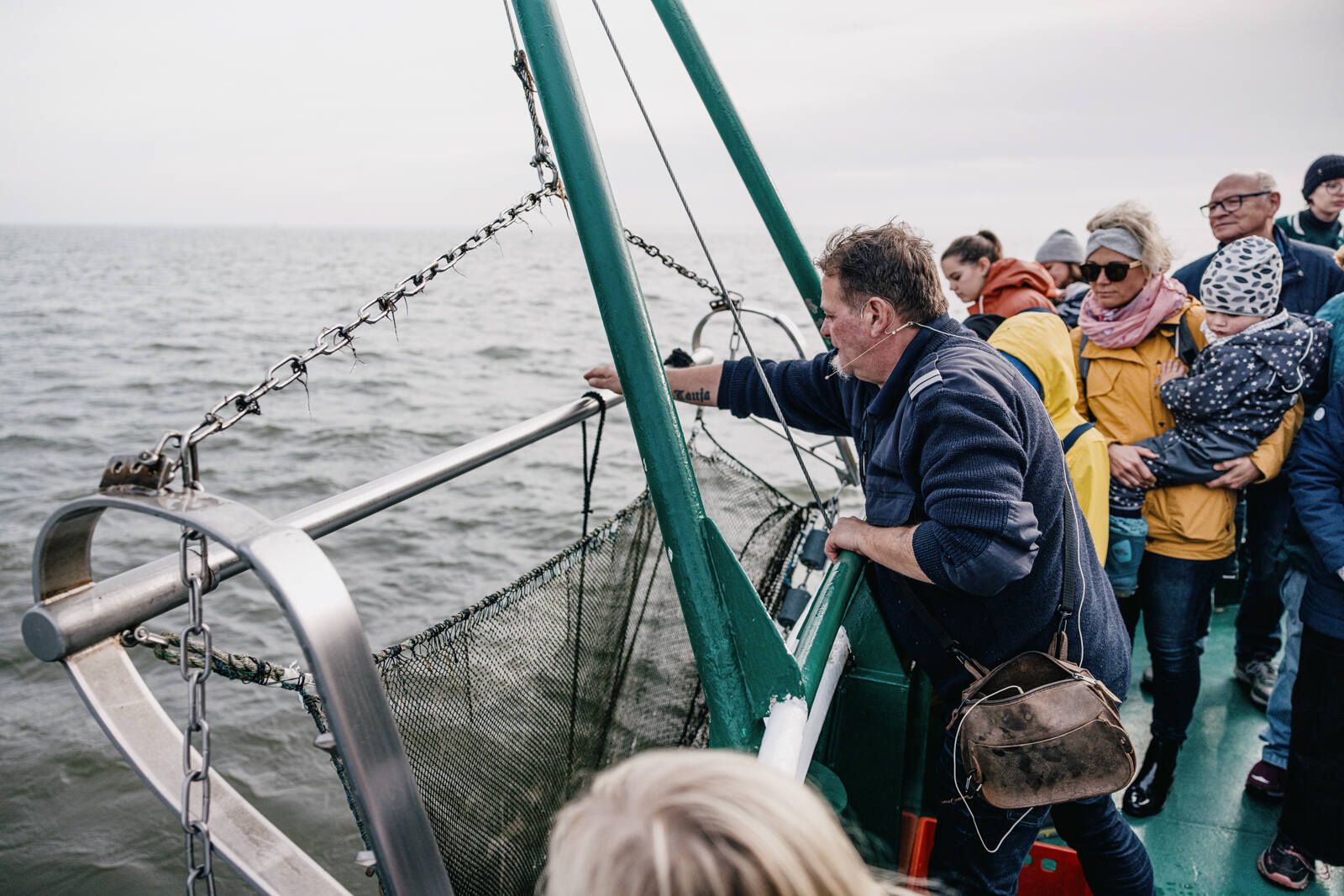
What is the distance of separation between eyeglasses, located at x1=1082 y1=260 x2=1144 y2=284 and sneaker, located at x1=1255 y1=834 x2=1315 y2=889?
5.95 ft

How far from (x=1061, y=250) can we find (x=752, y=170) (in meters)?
2.80

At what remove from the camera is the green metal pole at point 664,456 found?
1.66 meters

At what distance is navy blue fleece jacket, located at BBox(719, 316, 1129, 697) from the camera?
170 cm

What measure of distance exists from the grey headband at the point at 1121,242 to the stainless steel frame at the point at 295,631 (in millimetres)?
2701

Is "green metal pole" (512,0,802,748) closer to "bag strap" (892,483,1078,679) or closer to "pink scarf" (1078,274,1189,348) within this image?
"bag strap" (892,483,1078,679)

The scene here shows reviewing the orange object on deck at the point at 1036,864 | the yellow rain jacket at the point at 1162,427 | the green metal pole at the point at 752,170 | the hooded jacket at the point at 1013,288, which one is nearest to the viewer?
the orange object on deck at the point at 1036,864

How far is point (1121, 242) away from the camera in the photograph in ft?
9.39

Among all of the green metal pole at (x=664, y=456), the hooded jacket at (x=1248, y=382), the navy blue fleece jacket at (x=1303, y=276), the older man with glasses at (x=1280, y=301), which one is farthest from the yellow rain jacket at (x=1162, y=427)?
the green metal pole at (x=664, y=456)

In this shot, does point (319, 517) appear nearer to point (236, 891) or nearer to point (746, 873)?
point (746, 873)

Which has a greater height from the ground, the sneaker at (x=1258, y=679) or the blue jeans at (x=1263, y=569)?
the blue jeans at (x=1263, y=569)

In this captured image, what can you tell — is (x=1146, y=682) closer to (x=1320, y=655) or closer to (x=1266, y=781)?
(x=1266, y=781)

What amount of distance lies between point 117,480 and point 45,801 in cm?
561

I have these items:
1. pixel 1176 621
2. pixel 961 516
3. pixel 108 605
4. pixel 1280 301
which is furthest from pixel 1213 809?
pixel 108 605

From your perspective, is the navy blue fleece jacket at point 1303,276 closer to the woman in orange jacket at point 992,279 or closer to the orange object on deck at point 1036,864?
the woman in orange jacket at point 992,279
